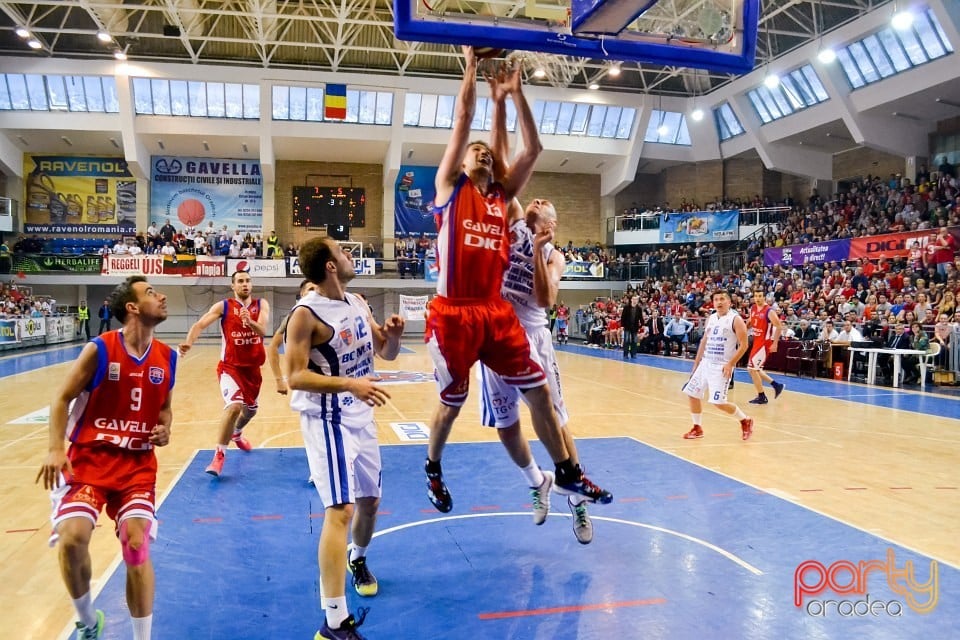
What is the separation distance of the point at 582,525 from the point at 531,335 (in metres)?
1.30

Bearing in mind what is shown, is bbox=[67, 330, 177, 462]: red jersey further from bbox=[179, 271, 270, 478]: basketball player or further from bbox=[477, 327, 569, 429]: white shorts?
bbox=[179, 271, 270, 478]: basketball player

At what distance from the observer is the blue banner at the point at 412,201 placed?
33.4 m

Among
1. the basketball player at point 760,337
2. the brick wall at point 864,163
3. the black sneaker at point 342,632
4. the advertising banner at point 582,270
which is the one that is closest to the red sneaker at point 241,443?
the black sneaker at point 342,632

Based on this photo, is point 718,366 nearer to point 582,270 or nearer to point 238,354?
point 238,354

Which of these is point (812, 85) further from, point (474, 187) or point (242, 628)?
point (242, 628)

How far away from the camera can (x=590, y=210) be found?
36000 millimetres

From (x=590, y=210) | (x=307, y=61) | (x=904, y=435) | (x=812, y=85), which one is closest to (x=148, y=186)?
(x=307, y=61)

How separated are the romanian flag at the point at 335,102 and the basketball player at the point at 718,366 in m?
24.0

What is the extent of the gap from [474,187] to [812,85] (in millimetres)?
26913

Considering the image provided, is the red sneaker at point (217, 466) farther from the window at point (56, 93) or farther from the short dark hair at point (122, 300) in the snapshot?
the window at point (56, 93)

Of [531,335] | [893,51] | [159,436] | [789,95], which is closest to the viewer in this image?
[159,436]

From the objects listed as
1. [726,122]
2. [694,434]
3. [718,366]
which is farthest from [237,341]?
[726,122]

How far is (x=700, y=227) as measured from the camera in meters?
29.8

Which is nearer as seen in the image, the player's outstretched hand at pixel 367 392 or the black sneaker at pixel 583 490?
the player's outstretched hand at pixel 367 392
